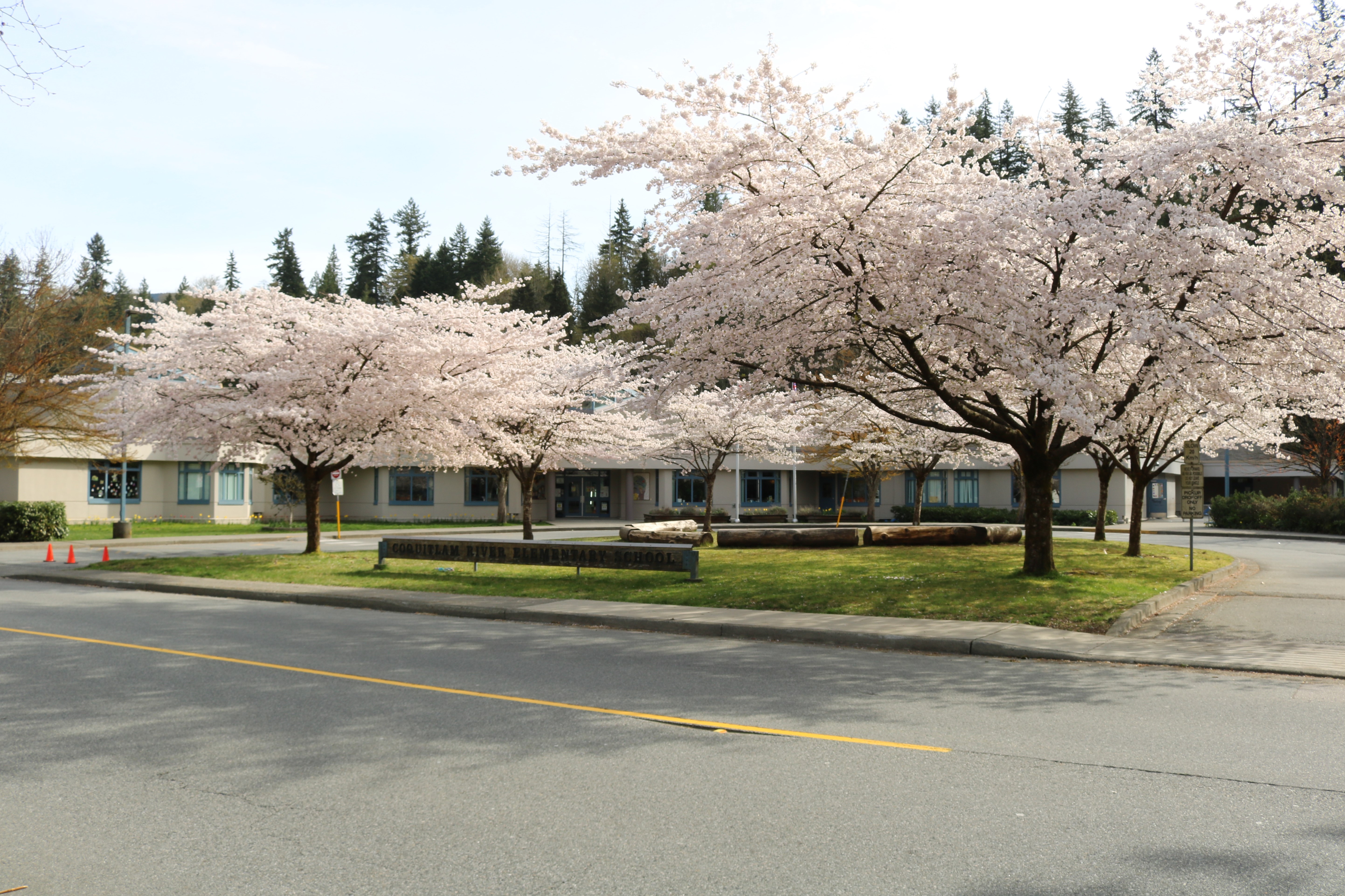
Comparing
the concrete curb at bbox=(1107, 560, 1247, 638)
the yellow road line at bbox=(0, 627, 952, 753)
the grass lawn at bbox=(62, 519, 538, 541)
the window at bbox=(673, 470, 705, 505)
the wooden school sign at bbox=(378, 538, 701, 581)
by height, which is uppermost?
the window at bbox=(673, 470, 705, 505)

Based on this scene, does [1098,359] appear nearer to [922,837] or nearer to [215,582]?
[922,837]

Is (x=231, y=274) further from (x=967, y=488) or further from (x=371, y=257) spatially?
(x=967, y=488)

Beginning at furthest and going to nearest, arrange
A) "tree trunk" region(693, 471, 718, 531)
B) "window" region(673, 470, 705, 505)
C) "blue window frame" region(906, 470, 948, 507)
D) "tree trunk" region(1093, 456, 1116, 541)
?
1. "blue window frame" region(906, 470, 948, 507)
2. "window" region(673, 470, 705, 505)
3. "tree trunk" region(693, 471, 718, 531)
4. "tree trunk" region(1093, 456, 1116, 541)

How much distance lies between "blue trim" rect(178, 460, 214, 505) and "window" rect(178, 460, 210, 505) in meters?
0.01

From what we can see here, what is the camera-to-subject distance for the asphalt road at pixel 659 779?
14.0 feet

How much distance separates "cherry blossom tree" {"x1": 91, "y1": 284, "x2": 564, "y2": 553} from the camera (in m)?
21.5

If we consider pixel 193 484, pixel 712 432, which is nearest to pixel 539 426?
pixel 712 432

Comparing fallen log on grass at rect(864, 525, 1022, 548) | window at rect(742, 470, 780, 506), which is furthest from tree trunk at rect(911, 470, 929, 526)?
window at rect(742, 470, 780, 506)

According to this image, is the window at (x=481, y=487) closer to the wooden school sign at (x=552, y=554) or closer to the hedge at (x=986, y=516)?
the hedge at (x=986, y=516)

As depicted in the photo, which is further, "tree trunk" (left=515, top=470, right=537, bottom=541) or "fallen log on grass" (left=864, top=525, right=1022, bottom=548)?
"tree trunk" (left=515, top=470, right=537, bottom=541)

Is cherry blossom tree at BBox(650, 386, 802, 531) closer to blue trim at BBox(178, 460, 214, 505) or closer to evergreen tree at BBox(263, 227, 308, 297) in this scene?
blue trim at BBox(178, 460, 214, 505)

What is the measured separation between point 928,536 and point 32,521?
95.2 ft

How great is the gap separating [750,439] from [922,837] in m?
29.4

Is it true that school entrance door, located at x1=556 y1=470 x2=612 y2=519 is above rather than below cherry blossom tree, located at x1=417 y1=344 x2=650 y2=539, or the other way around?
below
